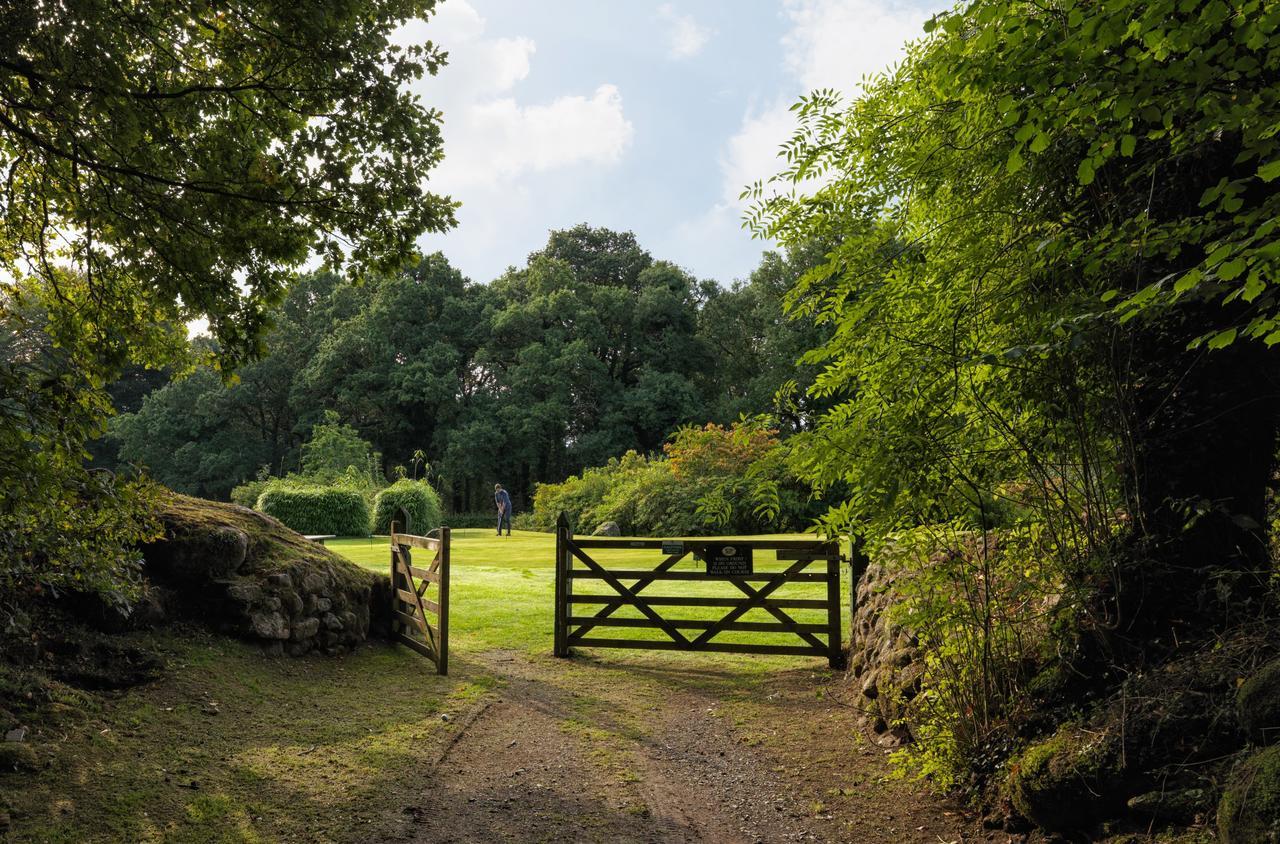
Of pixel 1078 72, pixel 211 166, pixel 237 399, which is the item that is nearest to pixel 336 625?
pixel 211 166

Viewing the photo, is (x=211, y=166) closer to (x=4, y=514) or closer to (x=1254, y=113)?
(x=4, y=514)

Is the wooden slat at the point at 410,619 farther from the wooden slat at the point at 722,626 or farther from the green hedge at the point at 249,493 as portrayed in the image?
the green hedge at the point at 249,493

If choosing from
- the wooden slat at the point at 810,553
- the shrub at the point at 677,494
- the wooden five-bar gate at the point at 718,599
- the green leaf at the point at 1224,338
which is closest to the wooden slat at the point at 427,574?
the wooden five-bar gate at the point at 718,599

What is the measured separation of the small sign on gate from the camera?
29.2 ft

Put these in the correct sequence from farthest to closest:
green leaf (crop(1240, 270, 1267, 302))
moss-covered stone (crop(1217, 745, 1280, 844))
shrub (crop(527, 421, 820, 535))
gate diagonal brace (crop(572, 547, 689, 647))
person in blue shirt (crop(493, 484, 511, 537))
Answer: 1. person in blue shirt (crop(493, 484, 511, 537))
2. shrub (crop(527, 421, 820, 535))
3. gate diagonal brace (crop(572, 547, 689, 647))
4. moss-covered stone (crop(1217, 745, 1280, 844))
5. green leaf (crop(1240, 270, 1267, 302))

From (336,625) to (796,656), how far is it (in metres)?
5.18

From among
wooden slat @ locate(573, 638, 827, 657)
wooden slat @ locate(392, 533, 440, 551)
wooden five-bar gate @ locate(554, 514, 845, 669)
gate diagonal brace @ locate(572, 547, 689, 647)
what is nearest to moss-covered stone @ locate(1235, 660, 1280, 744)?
wooden five-bar gate @ locate(554, 514, 845, 669)

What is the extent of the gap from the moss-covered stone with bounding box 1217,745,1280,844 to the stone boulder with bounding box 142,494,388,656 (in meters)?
7.69

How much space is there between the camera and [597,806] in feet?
16.7

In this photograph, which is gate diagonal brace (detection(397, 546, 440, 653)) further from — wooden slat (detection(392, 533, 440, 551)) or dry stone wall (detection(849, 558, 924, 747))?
dry stone wall (detection(849, 558, 924, 747))

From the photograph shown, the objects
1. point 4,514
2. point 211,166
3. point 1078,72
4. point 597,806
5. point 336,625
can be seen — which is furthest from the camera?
point 336,625

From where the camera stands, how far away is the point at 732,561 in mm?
8914

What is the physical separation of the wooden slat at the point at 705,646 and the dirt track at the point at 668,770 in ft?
1.26

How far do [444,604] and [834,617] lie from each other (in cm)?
420
